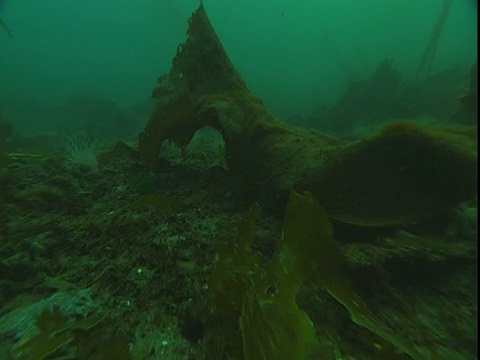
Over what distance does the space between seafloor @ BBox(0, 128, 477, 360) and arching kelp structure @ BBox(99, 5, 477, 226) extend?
232mm

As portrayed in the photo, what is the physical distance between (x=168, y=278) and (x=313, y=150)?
1406 millimetres

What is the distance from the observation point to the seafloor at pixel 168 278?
1462 mm

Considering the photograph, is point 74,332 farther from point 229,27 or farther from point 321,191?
point 229,27

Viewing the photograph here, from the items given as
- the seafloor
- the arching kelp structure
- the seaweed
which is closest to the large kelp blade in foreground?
the arching kelp structure

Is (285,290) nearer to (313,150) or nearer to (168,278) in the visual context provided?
(168,278)

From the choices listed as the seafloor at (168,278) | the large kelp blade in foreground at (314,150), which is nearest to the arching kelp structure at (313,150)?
the large kelp blade in foreground at (314,150)

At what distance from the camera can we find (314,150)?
2.47 m

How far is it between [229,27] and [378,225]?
98159 mm

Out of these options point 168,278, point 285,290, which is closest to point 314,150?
point 285,290

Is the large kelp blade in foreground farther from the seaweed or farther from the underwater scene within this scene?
the seaweed

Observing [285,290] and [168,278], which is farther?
[168,278]

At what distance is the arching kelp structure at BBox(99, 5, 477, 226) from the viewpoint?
174 centimetres

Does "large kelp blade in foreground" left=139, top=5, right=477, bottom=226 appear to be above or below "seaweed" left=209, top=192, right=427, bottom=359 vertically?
above

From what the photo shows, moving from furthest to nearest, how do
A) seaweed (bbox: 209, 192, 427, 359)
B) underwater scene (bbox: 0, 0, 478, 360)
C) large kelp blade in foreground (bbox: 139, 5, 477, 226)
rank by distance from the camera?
large kelp blade in foreground (bbox: 139, 5, 477, 226) → underwater scene (bbox: 0, 0, 478, 360) → seaweed (bbox: 209, 192, 427, 359)
